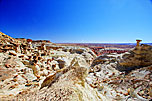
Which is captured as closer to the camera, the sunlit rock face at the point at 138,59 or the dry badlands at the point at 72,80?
the dry badlands at the point at 72,80

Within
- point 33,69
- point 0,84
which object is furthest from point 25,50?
point 0,84

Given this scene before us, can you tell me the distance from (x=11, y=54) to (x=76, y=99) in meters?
9.31

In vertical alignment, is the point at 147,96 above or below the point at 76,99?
below

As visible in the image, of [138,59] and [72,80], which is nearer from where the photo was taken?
[72,80]

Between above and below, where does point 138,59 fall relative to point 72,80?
below

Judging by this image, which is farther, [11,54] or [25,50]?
[25,50]

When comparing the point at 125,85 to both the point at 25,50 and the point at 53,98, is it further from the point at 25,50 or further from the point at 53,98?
the point at 25,50

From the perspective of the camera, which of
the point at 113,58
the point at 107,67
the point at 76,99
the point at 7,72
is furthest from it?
the point at 113,58

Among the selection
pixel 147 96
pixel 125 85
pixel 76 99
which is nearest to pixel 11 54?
pixel 76 99

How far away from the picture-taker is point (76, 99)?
283cm

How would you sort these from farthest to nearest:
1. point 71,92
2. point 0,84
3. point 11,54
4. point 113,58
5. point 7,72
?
point 113,58, point 11,54, point 7,72, point 0,84, point 71,92

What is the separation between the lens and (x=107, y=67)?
11445 millimetres

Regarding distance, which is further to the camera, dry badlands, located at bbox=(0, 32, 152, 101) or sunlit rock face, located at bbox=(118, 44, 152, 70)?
sunlit rock face, located at bbox=(118, 44, 152, 70)

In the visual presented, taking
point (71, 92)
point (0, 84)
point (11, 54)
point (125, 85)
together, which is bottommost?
point (125, 85)
